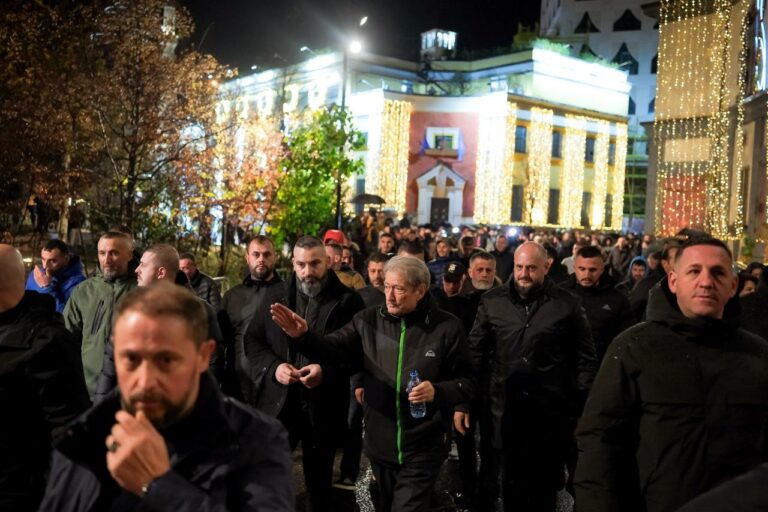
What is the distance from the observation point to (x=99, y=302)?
18.8 ft

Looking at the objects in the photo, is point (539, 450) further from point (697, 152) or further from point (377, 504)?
point (697, 152)

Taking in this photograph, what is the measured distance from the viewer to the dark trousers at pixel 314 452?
5395mm

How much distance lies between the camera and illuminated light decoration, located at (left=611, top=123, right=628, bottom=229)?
177 ft

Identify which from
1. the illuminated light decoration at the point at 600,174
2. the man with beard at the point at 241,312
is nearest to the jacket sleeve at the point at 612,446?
the man with beard at the point at 241,312

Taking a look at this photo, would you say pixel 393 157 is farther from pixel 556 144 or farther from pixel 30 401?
pixel 30 401

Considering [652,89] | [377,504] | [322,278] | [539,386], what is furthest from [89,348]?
[652,89]

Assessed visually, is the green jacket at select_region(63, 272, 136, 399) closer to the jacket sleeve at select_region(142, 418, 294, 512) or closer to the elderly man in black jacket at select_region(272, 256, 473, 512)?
the elderly man in black jacket at select_region(272, 256, 473, 512)

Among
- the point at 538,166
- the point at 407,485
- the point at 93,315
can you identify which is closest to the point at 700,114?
the point at 538,166

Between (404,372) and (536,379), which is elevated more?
(404,372)

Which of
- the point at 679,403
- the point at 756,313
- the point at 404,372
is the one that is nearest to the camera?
the point at 679,403

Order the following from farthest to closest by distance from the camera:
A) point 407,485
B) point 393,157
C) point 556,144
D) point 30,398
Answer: point 556,144 → point 393,157 → point 407,485 → point 30,398

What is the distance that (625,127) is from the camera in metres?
54.2

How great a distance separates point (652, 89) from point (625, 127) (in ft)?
51.5

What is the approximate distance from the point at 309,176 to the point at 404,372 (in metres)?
15.1
